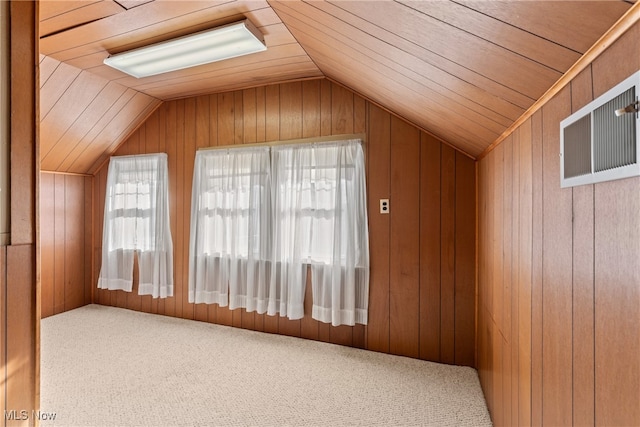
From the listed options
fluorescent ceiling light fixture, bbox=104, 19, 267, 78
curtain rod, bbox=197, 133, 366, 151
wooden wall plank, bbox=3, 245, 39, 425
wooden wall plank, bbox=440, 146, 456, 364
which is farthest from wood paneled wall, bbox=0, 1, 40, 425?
wooden wall plank, bbox=440, 146, 456, 364

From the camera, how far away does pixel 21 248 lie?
1218 millimetres

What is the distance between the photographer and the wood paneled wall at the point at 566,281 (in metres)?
0.67

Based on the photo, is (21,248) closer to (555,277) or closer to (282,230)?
(555,277)

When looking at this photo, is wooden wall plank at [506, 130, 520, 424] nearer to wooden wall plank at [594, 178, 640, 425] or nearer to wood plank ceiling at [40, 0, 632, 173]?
wood plank ceiling at [40, 0, 632, 173]

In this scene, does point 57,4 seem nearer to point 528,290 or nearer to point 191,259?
point 191,259

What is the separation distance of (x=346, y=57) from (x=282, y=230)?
1626mm

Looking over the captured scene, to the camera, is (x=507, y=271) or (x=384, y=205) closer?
(x=507, y=271)

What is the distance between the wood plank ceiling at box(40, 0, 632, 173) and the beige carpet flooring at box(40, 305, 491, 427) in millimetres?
1695

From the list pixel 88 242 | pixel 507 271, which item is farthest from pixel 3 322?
pixel 88 242

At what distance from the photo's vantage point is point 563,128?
3.13 feet

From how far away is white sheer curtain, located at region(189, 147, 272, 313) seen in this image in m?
3.21

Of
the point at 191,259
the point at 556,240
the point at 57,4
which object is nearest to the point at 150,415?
the point at 191,259

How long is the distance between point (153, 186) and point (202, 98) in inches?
44.5

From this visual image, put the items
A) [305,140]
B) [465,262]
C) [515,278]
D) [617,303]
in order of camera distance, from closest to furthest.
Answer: [617,303] < [515,278] < [465,262] < [305,140]
